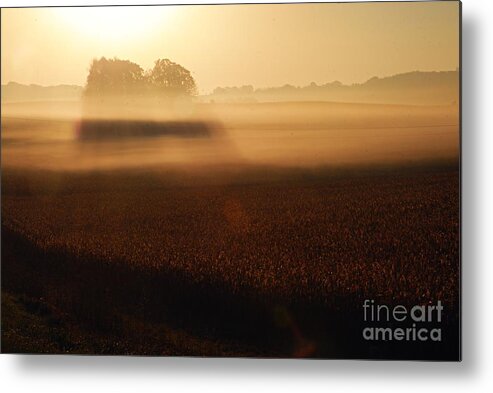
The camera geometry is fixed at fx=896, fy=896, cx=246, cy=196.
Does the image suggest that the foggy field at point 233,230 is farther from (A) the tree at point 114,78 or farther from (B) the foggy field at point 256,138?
(A) the tree at point 114,78

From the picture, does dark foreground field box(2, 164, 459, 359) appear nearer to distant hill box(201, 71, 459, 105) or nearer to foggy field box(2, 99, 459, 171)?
foggy field box(2, 99, 459, 171)

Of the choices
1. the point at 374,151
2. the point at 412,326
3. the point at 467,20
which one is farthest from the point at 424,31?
the point at 412,326

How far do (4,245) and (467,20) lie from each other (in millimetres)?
2539

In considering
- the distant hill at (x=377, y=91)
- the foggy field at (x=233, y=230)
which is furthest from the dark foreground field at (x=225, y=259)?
the distant hill at (x=377, y=91)

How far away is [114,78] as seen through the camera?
14.6ft

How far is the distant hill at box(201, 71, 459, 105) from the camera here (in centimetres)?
430

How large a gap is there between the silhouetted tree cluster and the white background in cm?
33

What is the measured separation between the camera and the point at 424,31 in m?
4.31

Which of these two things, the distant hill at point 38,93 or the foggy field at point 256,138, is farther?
the distant hill at point 38,93

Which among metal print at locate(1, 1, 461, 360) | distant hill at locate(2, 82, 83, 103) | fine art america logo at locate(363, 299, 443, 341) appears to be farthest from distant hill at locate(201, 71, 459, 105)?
fine art america logo at locate(363, 299, 443, 341)

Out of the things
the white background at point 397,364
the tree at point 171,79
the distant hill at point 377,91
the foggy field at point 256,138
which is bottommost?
the white background at point 397,364

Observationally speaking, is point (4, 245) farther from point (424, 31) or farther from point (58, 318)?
point (424, 31)

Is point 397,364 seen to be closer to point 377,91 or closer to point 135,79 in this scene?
point 377,91

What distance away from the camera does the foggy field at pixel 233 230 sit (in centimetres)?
433
